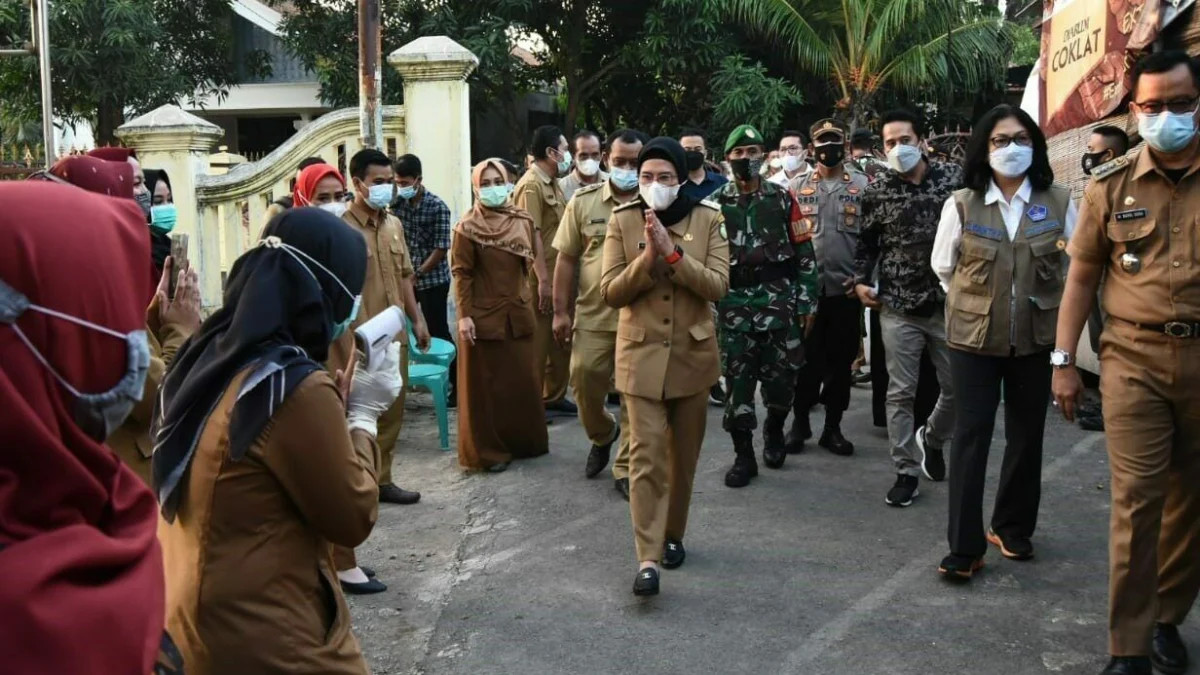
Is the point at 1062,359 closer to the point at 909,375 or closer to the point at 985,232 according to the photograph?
the point at 985,232

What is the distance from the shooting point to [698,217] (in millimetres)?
5293

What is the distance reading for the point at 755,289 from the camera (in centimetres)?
645

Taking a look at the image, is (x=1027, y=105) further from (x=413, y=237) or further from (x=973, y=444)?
(x=973, y=444)

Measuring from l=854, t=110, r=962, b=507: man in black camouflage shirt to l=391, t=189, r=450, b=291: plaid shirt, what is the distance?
3.57m

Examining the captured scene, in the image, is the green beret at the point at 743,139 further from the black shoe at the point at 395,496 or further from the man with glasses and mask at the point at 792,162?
the black shoe at the point at 395,496

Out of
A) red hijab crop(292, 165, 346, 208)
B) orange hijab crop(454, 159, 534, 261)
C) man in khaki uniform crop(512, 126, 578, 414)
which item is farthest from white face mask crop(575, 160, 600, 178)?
red hijab crop(292, 165, 346, 208)

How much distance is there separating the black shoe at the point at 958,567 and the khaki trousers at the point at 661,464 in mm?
1147

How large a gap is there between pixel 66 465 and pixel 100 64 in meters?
15.7

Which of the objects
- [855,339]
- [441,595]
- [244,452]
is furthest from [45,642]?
[855,339]

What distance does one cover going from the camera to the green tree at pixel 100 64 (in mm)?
15328

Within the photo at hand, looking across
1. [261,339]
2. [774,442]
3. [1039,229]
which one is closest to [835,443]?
[774,442]

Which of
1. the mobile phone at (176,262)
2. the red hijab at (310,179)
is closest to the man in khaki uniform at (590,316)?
the red hijab at (310,179)

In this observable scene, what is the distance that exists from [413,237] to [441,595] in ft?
13.8

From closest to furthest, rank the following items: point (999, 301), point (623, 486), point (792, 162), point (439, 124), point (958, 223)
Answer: point (999, 301) → point (958, 223) → point (623, 486) → point (792, 162) → point (439, 124)
